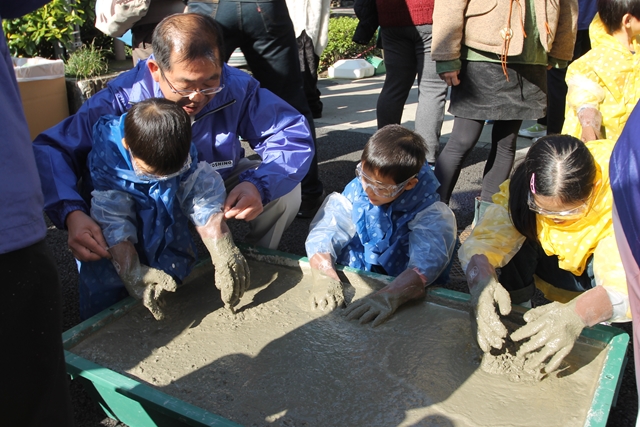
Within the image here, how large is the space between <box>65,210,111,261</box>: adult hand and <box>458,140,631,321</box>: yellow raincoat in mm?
1337

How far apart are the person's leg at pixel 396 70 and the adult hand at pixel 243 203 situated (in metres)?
1.54

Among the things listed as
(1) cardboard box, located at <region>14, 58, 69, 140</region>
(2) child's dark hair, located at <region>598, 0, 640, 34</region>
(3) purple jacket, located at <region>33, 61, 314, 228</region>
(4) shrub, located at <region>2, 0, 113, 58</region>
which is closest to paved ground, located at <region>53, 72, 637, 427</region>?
(3) purple jacket, located at <region>33, 61, 314, 228</region>

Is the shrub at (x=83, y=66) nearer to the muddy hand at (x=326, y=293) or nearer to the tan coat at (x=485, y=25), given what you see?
the tan coat at (x=485, y=25)

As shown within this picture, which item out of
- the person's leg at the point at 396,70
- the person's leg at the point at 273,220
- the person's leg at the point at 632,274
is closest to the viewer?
the person's leg at the point at 632,274

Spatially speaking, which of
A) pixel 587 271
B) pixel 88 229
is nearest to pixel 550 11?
pixel 587 271

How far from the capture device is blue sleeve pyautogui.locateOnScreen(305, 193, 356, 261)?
7.93ft

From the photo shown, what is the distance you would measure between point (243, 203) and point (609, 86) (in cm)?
177

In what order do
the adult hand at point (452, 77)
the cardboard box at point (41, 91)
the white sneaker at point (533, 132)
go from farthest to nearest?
the white sneaker at point (533, 132), the cardboard box at point (41, 91), the adult hand at point (452, 77)

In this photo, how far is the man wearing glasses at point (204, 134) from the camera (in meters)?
2.09

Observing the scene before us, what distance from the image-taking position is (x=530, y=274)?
7.49 feet

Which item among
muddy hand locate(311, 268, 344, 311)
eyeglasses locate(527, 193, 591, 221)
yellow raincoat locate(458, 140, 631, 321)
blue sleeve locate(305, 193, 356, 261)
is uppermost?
eyeglasses locate(527, 193, 591, 221)

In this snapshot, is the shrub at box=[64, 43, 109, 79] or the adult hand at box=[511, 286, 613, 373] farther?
the shrub at box=[64, 43, 109, 79]

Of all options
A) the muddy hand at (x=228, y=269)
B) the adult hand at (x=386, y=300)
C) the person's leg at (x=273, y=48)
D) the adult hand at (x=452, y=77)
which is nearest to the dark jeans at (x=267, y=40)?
the person's leg at (x=273, y=48)

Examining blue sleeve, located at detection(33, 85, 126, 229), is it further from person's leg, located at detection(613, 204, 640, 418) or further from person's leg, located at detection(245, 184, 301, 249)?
person's leg, located at detection(613, 204, 640, 418)
